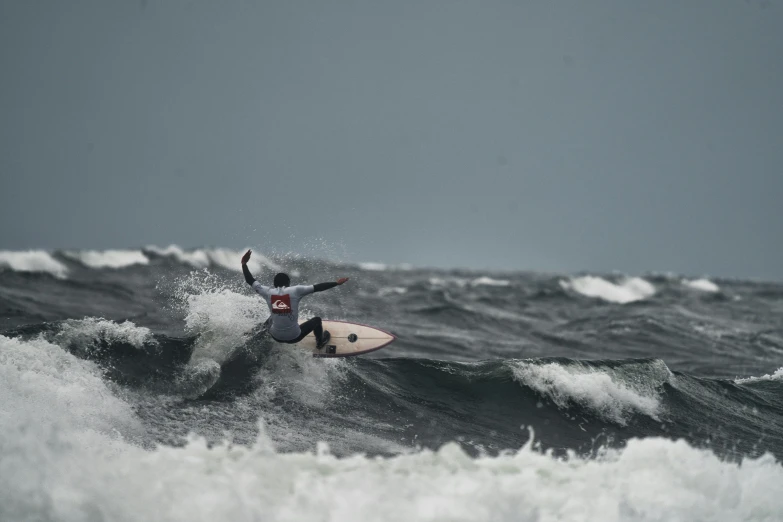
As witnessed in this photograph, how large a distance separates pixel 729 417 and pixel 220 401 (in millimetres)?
8452

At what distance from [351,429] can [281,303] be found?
266cm

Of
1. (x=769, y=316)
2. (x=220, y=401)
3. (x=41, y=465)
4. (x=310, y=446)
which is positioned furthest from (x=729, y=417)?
(x=769, y=316)

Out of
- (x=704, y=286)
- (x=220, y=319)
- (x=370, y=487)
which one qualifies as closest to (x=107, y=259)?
(x=220, y=319)

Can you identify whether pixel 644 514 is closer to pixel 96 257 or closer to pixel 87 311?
pixel 87 311

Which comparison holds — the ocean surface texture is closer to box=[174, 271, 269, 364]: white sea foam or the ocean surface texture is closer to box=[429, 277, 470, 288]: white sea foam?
box=[174, 271, 269, 364]: white sea foam

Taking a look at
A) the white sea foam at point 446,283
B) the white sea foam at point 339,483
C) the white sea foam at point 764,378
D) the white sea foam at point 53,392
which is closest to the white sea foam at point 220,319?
the white sea foam at point 53,392

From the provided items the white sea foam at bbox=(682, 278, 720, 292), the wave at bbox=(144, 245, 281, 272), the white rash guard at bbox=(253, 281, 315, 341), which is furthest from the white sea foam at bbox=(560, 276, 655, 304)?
the white rash guard at bbox=(253, 281, 315, 341)

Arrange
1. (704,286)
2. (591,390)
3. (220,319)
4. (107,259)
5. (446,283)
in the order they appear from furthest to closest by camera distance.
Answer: (704,286), (107,259), (446,283), (220,319), (591,390)

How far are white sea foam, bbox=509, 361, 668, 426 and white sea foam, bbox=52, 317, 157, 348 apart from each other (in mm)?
6531

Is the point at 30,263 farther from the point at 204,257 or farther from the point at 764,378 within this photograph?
the point at 764,378

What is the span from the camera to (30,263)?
39.4m

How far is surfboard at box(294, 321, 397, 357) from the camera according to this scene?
12.0 m

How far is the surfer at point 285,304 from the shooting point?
36.2ft

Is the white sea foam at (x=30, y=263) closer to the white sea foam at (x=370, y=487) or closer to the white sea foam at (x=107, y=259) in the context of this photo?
the white sea foam at (x=107, y=259)
